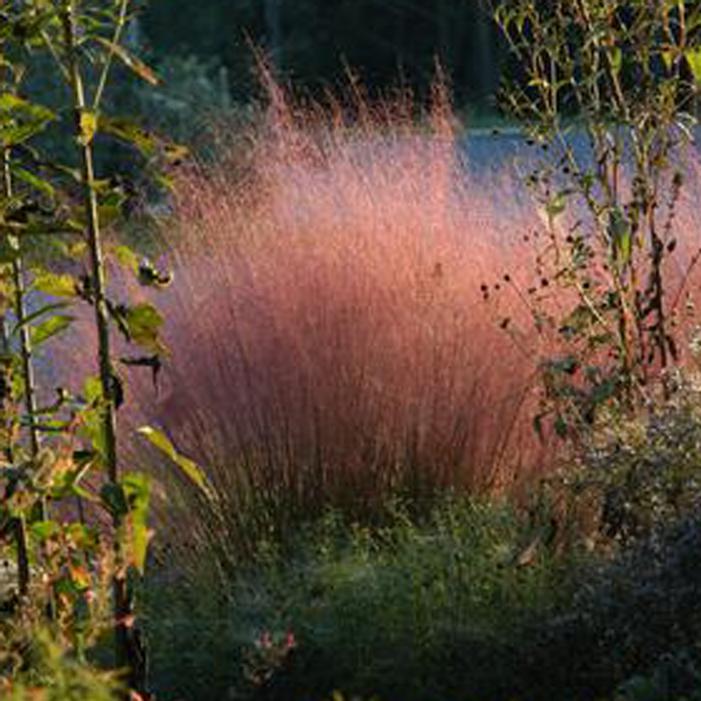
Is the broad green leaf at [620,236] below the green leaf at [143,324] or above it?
below

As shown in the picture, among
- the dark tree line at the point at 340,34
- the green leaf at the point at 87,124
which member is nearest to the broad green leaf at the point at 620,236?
the green leaf at the point at 87,124

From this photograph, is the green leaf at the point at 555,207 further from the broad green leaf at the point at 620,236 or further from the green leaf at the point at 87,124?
the green leaf at the point at 87,124

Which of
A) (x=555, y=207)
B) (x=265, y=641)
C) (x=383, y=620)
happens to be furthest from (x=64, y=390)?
(x=555, y=207)

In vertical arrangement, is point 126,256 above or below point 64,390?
above

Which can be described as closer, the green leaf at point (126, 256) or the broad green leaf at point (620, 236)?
the green leaf at point (126, 256)

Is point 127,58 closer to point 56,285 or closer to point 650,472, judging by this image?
point 56,285

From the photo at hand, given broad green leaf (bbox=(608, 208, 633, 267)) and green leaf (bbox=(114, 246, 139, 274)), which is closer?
green leaf (bbox=(114, 246, 139, 274))

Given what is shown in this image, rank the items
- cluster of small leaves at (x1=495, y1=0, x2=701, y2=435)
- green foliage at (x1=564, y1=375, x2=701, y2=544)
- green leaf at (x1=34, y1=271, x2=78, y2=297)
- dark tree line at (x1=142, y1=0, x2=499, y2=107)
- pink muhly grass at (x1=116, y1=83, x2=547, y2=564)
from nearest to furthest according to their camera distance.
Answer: green leaf at (x1=34, y1=271, x2=78, y2=297), green foliage at (x1=564, y1=375, x2=701, y2=544), cluster of small leaves at (x1=495, y1=0, x2=701, y2=435), pink muhly grass at (x1=116, y1=83, x2=547, y2=564), dark tree line at (x1=142, y1=0, x2=499, y2=107)

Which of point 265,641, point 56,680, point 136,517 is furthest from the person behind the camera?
point 265,641

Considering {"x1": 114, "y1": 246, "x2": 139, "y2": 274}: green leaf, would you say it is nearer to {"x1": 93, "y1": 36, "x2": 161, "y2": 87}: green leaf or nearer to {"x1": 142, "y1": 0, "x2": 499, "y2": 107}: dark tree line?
{"x1": 93, "y1": 36, "x2": 161, "y2": 87}: green leaf

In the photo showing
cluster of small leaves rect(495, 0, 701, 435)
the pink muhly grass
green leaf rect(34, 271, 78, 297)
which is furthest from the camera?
the pink muhly grass

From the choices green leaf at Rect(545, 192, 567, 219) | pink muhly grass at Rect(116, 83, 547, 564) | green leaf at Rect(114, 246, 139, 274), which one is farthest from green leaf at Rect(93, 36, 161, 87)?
pink muhly grass at Rect(116, 83, 547, 564)

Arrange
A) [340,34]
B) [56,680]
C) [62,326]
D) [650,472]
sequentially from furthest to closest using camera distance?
1. [340,34]
2. [650,472]
3. [62,326]
4. [56,680]

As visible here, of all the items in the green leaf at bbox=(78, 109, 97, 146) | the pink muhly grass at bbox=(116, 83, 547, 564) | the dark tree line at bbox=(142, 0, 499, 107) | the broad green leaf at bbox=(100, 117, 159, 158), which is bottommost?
the dark tree line at bbox=(142, 0, 499, 107)
